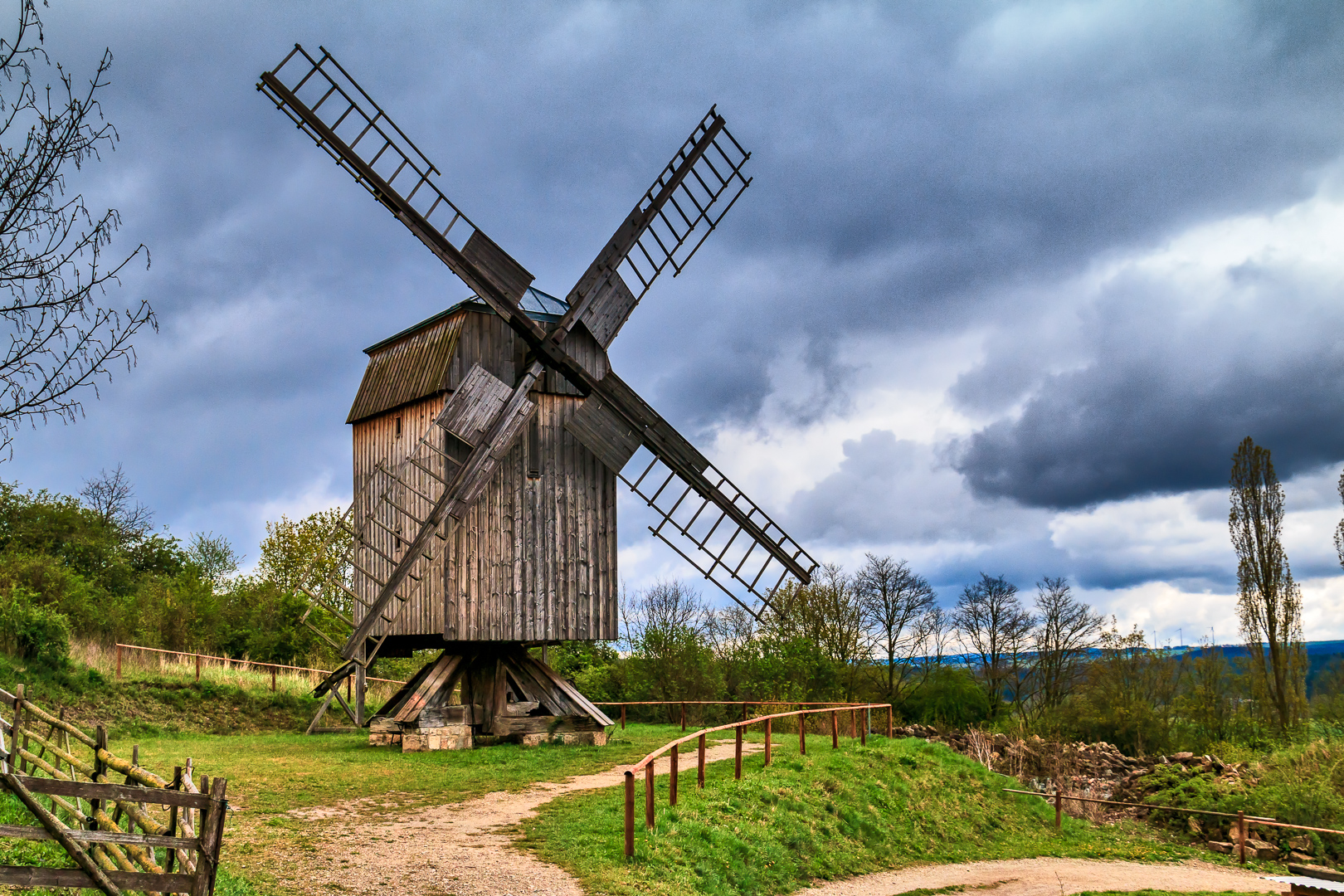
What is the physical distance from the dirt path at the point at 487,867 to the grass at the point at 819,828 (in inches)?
16.2

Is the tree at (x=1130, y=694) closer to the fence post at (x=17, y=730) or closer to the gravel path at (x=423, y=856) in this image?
the gravel path at (x=423, y=856)

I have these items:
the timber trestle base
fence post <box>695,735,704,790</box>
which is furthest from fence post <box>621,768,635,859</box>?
the timber trestle base

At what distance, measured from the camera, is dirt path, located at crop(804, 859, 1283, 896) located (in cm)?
1276

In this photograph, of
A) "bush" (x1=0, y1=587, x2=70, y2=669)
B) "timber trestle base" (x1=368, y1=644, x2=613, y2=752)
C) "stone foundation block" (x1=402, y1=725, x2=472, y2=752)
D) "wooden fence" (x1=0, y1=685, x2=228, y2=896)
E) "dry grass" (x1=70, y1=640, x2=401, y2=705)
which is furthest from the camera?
"dry grass" (x1=70, y1=640, x2=401, y2=705)

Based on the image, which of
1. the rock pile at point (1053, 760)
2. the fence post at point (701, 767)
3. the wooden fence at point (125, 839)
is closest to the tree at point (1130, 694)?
the rock pile at point (1053, 760)

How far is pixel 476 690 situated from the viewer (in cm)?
1934

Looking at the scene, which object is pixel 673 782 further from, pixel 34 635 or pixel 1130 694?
pixel 1130 694

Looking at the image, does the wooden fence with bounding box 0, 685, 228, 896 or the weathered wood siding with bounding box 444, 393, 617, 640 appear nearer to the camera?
the wooden fence with bounding box 0, 685, 228, 896

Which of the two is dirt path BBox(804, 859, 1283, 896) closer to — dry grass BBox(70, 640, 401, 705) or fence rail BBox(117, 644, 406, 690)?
dry grass BBox(70, 640, 401, 705)

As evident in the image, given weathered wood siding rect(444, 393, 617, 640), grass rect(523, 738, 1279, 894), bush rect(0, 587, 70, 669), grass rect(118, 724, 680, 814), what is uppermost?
weathered wood siding rect(444, 393, 617, 640)

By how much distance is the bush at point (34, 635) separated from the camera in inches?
806

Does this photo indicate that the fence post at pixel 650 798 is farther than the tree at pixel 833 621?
No

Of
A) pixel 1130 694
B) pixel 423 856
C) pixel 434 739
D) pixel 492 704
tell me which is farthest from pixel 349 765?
pixel 1130 694

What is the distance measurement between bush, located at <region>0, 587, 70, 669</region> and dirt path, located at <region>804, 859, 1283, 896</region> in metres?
17.2
